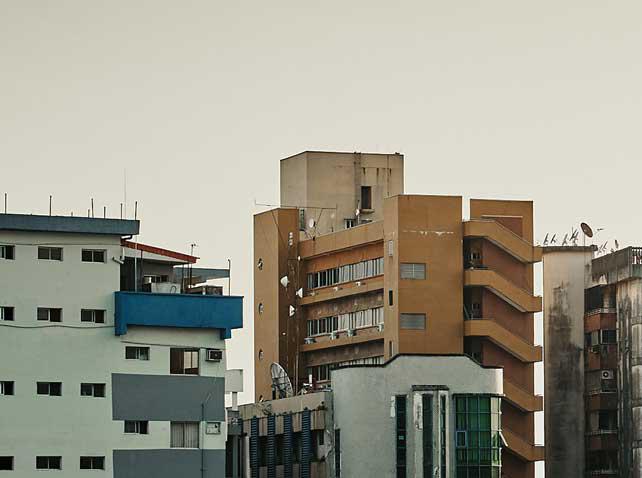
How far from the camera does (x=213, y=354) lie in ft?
299

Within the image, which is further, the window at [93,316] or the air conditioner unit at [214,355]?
the air conditioner unit at [214,355]

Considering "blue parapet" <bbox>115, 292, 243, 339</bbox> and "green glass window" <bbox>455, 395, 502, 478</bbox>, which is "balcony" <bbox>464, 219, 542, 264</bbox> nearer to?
"green glass window" <bbox>455, 395, 502, 478</bbox>

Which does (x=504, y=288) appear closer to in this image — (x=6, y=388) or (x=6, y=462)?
(x=6, y=388)

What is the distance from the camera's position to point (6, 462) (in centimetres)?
8550

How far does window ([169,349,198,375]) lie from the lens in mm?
90000

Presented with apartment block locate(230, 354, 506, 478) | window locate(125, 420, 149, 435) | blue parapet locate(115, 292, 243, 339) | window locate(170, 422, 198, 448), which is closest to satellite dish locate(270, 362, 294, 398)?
apartment block locate(230, 354, 506, 478)

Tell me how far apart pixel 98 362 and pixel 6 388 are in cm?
401

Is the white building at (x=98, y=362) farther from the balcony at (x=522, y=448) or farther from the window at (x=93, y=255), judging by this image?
the balcony at (x=522, y=448)

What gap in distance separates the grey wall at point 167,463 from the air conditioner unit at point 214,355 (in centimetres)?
381

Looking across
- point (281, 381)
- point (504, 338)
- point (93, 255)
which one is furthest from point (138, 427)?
point (504, 338)

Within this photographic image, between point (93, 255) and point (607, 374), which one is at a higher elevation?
point (93, 255)

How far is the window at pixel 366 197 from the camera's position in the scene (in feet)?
414

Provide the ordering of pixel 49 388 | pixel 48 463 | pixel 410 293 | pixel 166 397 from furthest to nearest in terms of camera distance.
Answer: pixel 410 293
pixel 166 397
pixel 49 388
pixel 48 463

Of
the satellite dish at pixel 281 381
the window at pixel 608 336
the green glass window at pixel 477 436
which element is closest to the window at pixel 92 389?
the green glass window at pixel 477 436
